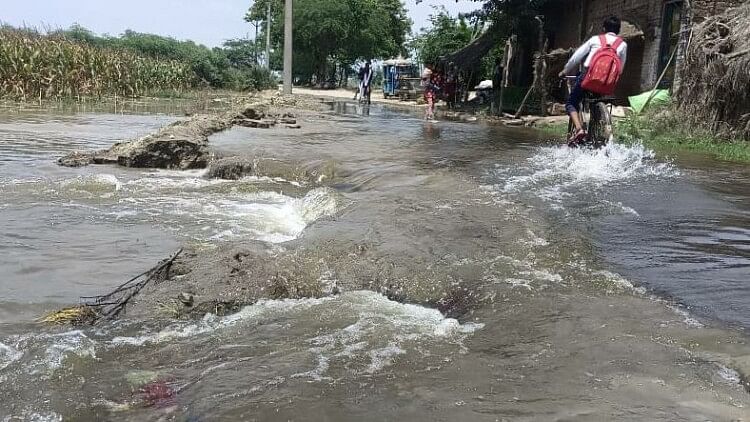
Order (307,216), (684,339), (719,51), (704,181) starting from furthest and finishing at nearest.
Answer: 1. (719,51)
2. (704,181)
3. (307,216)
4. (684,339)

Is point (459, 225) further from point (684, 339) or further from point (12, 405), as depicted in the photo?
point (12, 405)

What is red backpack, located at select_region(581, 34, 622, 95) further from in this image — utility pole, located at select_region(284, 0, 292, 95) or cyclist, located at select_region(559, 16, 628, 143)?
utility pole, located at select_region(284, 0, 292, 95)

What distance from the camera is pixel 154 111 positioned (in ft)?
66.7

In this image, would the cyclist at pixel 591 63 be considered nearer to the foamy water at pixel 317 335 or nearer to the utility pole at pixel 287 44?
the foamy water at pixel 317 335

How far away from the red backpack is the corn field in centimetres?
1864

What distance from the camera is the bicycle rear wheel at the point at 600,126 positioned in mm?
8336

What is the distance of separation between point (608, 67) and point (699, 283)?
4705mm

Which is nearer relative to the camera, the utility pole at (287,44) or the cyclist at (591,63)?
the cyclist at (591,63)

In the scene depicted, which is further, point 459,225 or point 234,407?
point 459,225

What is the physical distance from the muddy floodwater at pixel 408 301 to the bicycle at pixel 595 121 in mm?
526

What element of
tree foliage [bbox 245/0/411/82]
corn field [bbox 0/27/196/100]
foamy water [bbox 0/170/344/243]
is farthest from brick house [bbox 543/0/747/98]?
tree foliage [bbox 245/0/411/82]

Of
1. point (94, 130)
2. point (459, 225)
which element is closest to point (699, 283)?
point (459, 225)

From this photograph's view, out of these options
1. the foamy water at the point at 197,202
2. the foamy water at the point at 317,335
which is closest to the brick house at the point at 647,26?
the foamy water at the point at 197,202

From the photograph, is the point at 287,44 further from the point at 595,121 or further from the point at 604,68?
the point at 604,68
